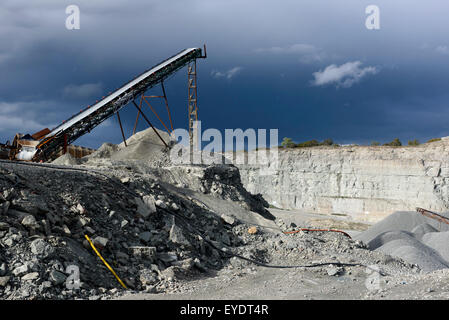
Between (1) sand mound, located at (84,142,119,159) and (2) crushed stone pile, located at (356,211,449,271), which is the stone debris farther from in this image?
(1) sand mound, located at (84,142,119,159)

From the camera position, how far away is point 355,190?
117ft

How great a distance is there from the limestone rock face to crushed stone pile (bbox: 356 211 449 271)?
412 inches

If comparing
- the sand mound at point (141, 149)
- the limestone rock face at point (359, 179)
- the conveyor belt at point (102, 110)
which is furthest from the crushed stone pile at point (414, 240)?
the conveyor belt at point (102, 110)

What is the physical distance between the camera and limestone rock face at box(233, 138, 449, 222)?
3297 centimetres

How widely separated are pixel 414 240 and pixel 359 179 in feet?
60.8

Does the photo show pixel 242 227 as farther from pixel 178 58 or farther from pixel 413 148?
pixel 413 148

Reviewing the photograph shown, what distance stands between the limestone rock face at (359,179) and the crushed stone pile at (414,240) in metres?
10.5

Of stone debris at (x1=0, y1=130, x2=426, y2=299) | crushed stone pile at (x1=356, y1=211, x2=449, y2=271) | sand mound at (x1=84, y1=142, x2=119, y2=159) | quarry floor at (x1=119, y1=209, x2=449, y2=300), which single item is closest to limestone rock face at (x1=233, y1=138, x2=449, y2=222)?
crushed stone pile at (x1=356, y1=211, x2=449, y2=271)

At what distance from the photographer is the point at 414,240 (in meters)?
17.5

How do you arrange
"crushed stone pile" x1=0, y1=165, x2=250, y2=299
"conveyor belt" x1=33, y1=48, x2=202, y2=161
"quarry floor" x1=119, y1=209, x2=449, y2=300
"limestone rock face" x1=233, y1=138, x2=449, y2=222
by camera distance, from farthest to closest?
"limestone rock face" x1=233, y1=138, x2=449, y2=222
"conveyor belt" x1=33, y1=48, x2=202, y2=161
"quarry floor" x1=119, y1=209, x2=449, y2=300
"crushed stone pile" x1=0, y1=165, x2=250, y2=299

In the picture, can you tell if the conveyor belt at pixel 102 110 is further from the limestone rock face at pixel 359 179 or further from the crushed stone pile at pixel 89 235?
the limestone rock face at pixel 359 179

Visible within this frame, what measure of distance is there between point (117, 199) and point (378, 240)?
42.9ft

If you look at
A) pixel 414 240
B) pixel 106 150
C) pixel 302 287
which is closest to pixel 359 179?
pixel 414 240

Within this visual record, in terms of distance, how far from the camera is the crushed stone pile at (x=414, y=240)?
1512 cm
